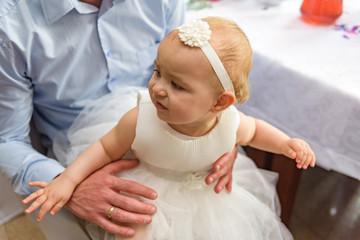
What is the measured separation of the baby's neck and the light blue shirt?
1.19 ft

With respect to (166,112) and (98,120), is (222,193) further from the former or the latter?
(98,120)

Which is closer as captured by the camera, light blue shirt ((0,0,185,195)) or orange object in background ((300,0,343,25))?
light blue shirt ((0,0,185,195))

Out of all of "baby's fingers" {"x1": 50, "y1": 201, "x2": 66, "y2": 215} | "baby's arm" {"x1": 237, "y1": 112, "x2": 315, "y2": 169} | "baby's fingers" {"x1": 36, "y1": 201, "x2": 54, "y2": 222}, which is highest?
"baby's arm" {"x1": 237, "y1": 112, "x2": 315, "y2": 169}

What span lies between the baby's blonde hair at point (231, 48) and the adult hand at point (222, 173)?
0.24m

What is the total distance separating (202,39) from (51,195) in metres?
0.50

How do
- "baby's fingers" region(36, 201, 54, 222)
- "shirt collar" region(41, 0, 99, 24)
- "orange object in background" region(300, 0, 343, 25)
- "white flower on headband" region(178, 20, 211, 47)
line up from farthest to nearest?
1. "orange object in background" region(300, 0, 343, 25)
2. "shirt collar" region(41, 0, 99, 24)
3. "baby's fingers" region(36, 201, 54, 222)
4. "white flower on headband" region(178, 20, 211, 47)

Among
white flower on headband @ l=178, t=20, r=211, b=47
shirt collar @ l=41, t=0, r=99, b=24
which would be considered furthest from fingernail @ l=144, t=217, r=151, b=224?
shirt collar @ l=41, t=0, r=99, b=24

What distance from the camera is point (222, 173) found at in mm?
920

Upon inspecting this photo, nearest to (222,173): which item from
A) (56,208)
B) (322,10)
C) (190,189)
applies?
(190,189)

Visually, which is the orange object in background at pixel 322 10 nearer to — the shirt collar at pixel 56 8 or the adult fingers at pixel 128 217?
the shirt collar at pixel 56 8

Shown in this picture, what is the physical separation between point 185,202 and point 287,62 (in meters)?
0.52

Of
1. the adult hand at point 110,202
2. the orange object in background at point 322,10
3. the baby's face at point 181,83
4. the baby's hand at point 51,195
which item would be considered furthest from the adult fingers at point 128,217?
the orange object in background at point 322,10

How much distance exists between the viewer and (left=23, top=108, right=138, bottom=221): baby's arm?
828 millimetres

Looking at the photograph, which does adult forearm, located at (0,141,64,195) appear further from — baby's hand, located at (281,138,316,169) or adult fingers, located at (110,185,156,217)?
baby's hand, located at (281,138,316,169)
